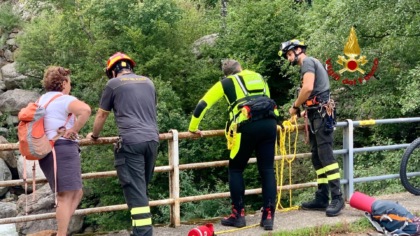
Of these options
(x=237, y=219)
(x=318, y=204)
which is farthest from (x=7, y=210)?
(x=237, y=219)

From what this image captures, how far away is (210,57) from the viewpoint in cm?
2664

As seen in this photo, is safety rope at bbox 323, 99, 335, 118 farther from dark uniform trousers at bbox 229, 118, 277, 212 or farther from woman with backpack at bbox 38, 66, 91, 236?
woman with backpack at bbox 38, 66, 91, 236

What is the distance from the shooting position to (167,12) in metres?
25.0

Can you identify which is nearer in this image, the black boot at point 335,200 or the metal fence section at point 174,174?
the metal fence section at point 174,174

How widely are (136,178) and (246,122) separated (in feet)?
4.38

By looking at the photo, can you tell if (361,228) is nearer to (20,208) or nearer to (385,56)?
(385,56)

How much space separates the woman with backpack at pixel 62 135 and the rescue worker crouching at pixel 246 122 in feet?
4.55

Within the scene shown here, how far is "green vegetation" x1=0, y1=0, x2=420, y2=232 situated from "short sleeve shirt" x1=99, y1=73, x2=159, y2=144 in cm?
835

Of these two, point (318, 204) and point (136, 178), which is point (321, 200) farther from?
point (136, 178)

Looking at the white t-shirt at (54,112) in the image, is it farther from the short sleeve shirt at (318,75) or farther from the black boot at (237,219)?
the short sleeve shirt at (318,75)

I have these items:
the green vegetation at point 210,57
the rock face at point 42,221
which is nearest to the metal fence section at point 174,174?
the green vegetation at point 210,57

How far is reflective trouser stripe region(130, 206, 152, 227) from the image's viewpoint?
17.7 feet

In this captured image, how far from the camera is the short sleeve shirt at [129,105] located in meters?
5.32

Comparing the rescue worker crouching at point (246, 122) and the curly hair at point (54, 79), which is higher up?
the curly hair at point (54, 79)
